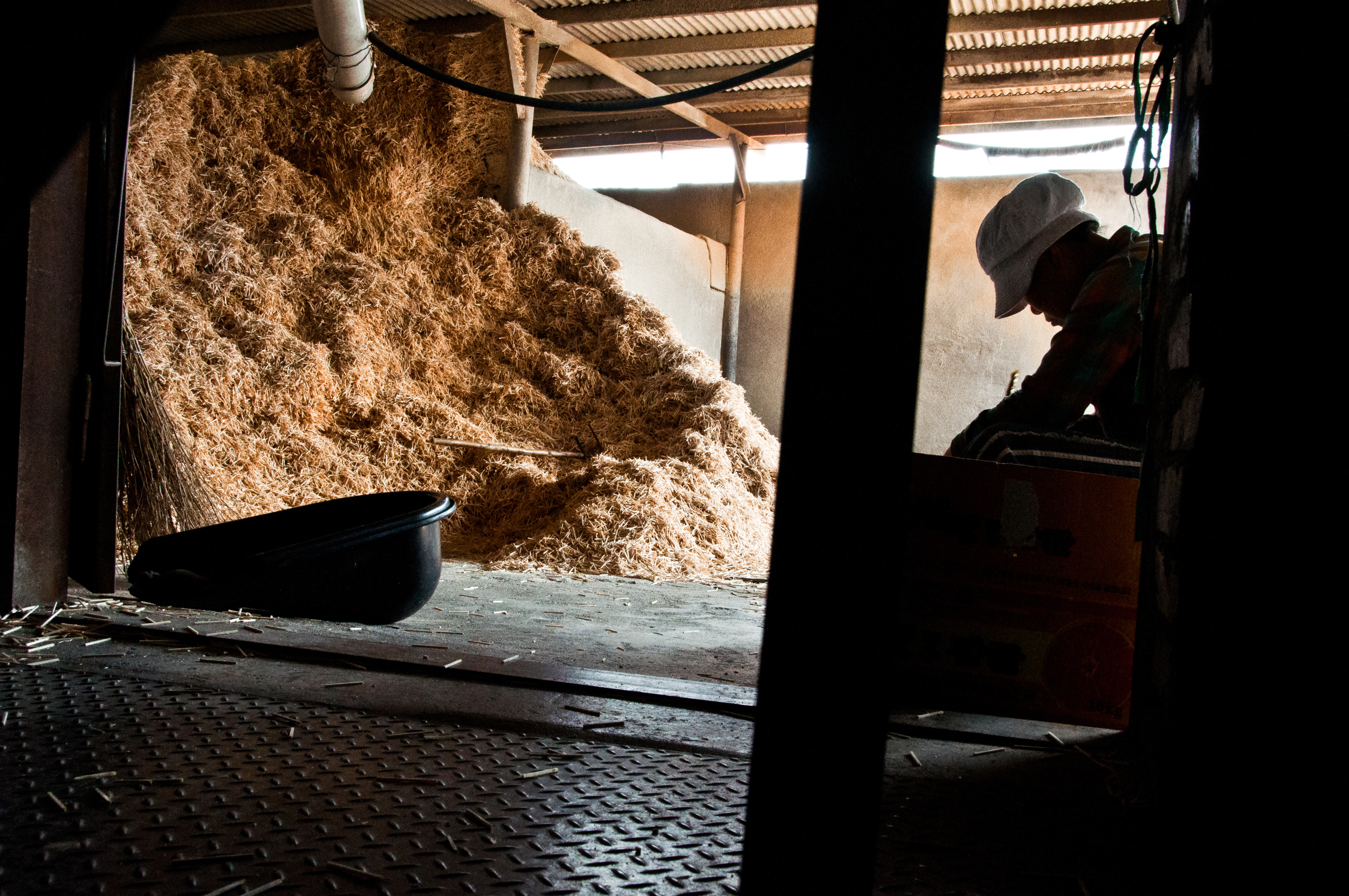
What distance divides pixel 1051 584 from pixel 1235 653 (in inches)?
34.5

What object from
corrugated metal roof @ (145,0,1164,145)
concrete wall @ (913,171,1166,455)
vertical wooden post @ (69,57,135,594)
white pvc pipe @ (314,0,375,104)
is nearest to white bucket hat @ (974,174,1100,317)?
vertical wooden post @ (69,57,135,594)

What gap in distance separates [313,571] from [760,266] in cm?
761

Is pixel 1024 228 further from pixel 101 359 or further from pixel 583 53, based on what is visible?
pixel 583 53

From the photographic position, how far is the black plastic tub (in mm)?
2701

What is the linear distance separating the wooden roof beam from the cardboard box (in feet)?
15.9

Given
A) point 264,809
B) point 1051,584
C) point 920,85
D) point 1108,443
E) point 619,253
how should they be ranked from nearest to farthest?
point 920,85 → point 264,809 → point 1051,584 → point 1108,443 → point 619,253

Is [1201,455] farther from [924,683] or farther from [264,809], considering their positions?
[264,809]

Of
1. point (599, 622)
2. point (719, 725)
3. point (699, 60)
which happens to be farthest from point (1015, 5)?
point (719, 725)

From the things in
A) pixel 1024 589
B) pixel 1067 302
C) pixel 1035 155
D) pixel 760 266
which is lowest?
pixel 1024 589

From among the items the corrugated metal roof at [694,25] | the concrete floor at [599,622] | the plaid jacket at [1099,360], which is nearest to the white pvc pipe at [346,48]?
the corrugated metal roof at [694,25]

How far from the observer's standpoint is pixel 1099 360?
2.30 metres

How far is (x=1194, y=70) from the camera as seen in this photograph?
168 cm

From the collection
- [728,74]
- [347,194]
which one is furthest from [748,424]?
[728,74]

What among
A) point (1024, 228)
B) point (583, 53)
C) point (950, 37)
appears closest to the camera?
point (1024, 228)
